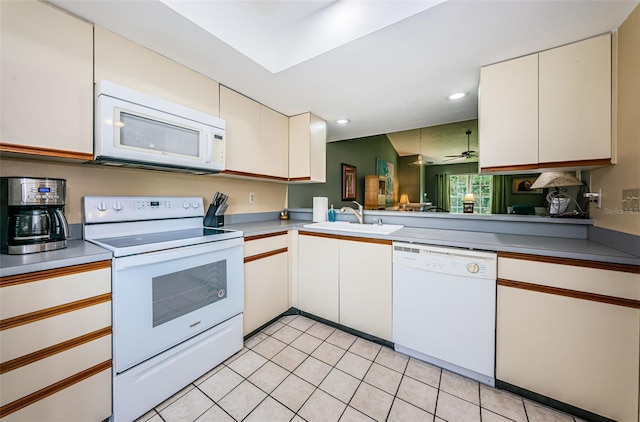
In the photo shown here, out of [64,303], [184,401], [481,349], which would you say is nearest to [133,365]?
[184,401]

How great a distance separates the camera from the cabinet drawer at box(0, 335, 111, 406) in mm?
930

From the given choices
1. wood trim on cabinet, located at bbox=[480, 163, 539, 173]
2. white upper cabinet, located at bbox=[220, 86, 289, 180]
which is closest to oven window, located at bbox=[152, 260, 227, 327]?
white upper cabinet, located at bbox=[220, 86, 289, 180]

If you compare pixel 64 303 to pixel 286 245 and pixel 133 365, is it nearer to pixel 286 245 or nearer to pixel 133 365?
pixel 133 365

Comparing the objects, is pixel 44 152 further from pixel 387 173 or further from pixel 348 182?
pixel 387 173

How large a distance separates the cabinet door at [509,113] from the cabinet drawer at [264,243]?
1677 mm

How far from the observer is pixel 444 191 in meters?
7.22

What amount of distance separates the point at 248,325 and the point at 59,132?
5.45 feet

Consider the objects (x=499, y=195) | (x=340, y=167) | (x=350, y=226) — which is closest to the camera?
(x=350, y=226)

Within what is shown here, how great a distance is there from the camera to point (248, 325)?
6.32 feet

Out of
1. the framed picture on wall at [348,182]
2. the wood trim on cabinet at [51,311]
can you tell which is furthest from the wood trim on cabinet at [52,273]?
the framed picture on wall at [348,182]

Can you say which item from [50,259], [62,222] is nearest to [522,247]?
[50,259]

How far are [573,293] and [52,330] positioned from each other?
7.98ft

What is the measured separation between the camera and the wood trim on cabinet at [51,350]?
0.93 metres

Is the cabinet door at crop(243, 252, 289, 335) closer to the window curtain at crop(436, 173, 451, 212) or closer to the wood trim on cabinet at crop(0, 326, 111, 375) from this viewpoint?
the wood trim on cabinet at crop(0, 326, 111, 375)
